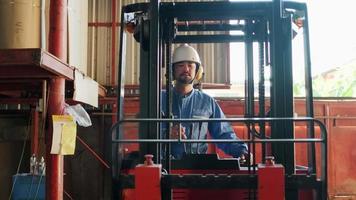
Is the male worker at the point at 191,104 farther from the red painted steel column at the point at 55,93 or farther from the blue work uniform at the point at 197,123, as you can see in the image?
the red painted steel column at the point at 55,93

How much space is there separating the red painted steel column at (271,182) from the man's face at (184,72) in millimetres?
1940

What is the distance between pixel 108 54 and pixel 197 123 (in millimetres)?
6150

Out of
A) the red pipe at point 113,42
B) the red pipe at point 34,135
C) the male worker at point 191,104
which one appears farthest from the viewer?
the red pipe at point 113,42

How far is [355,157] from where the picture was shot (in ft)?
26.8

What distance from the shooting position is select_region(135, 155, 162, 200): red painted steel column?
8.23 ft

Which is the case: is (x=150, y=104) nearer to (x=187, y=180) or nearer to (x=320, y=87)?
(x=187, y=180)

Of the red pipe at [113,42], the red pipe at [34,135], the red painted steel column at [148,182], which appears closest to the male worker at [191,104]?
the red painted steel column at [148,182]

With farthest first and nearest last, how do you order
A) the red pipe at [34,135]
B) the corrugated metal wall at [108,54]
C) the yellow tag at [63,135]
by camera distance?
the corrugated metal wall at [108,54] < the red pipe at [34,135] < the yellow tag at [63,135]

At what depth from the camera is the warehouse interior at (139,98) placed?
285 centimetres

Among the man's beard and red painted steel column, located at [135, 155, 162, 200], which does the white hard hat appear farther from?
red painted steel column, located at [135, 155, 162, 200]

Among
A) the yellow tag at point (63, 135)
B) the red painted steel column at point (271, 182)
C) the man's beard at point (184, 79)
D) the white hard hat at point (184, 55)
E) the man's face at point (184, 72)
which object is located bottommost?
the red painted steel column at point (271, 182)

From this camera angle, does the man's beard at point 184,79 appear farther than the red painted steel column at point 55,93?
No

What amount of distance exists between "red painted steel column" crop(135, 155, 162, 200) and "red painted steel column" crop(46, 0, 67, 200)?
8.59 feet

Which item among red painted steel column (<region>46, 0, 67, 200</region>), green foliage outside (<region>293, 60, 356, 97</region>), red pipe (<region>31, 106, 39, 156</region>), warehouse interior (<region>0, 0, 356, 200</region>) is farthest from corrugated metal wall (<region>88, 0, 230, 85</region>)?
green foliage outside (<region>293, 60, 356, 97</region>)
